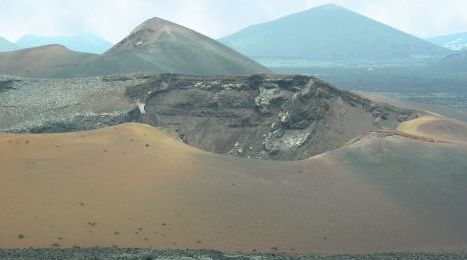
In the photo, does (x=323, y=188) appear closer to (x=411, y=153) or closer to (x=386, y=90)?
(x=411, y=153)

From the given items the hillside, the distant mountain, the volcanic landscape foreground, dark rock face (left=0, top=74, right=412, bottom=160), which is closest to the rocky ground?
the volcanic landscape foreground

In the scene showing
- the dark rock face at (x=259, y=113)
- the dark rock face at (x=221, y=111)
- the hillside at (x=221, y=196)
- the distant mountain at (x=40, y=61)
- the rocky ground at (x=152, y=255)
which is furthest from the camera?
the distant mountain at (x=40, y=61)

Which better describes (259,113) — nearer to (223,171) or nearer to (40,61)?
(223,171)

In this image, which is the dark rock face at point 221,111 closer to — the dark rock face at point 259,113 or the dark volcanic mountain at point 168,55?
the dark rock face at point 259,113

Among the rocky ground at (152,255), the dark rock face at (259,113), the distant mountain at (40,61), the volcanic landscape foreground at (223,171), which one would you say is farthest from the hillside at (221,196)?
the distant mountain at (40,61)

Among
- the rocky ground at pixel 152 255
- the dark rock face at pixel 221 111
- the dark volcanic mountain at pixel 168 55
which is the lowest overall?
the rocky ground at pixel 152 255

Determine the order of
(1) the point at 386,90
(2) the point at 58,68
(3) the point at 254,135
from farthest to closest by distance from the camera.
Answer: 1. (1) the point at 386,90
2. (2) the point at 58,68
3. (3) the point at 254,135

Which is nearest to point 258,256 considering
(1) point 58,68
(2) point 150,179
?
(2) point 150,179
